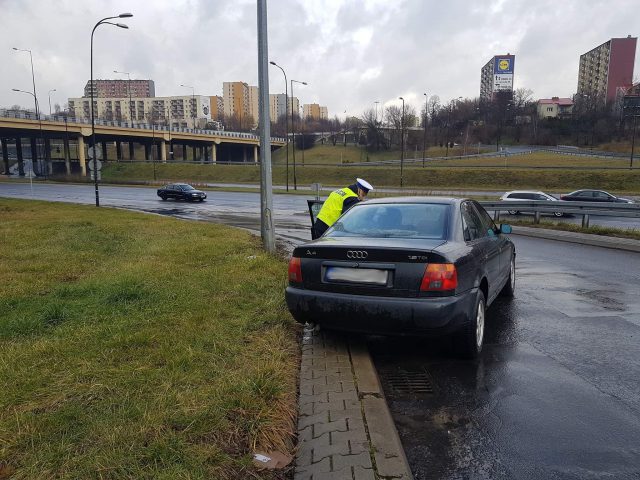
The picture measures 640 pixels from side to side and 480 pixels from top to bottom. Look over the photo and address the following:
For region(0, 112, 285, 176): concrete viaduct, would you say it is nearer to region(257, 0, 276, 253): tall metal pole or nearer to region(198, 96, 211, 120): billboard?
region(198, 96, 211, 120): billboard

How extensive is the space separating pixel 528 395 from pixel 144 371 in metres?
2.98

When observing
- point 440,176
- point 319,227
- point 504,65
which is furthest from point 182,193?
point 504,65

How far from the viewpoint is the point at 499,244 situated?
5.98 metres

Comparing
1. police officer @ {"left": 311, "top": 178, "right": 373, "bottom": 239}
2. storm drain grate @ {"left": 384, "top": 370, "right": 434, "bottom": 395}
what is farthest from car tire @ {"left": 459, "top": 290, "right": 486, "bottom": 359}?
police officer @ {"left": 311, "top": 178, "right": 373, "bottom": 239}

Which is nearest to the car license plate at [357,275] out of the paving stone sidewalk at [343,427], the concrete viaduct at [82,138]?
the paving stone sidewalk at [343,427]

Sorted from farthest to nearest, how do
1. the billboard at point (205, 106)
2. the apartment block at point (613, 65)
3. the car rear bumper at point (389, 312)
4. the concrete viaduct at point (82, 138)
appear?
1. the billboard at point (205, 106)
2. the apartment block at point (613, 65)
3. the concrete viaduct at point (82, 138)
4. the car rear bumper at point (389, 312)

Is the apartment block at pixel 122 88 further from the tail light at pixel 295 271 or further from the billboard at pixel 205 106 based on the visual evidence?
the tail light at pixel 295 271

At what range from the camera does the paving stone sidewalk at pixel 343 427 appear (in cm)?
271

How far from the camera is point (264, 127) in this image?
32.5ft

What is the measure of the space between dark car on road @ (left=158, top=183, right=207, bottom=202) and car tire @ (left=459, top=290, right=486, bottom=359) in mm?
31631

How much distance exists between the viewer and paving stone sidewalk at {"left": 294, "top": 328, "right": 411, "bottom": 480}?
8.90 feet

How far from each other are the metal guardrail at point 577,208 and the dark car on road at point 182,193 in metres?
21.7

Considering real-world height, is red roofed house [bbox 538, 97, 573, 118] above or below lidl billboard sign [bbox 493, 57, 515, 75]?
below

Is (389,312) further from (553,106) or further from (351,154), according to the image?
(553,106)
